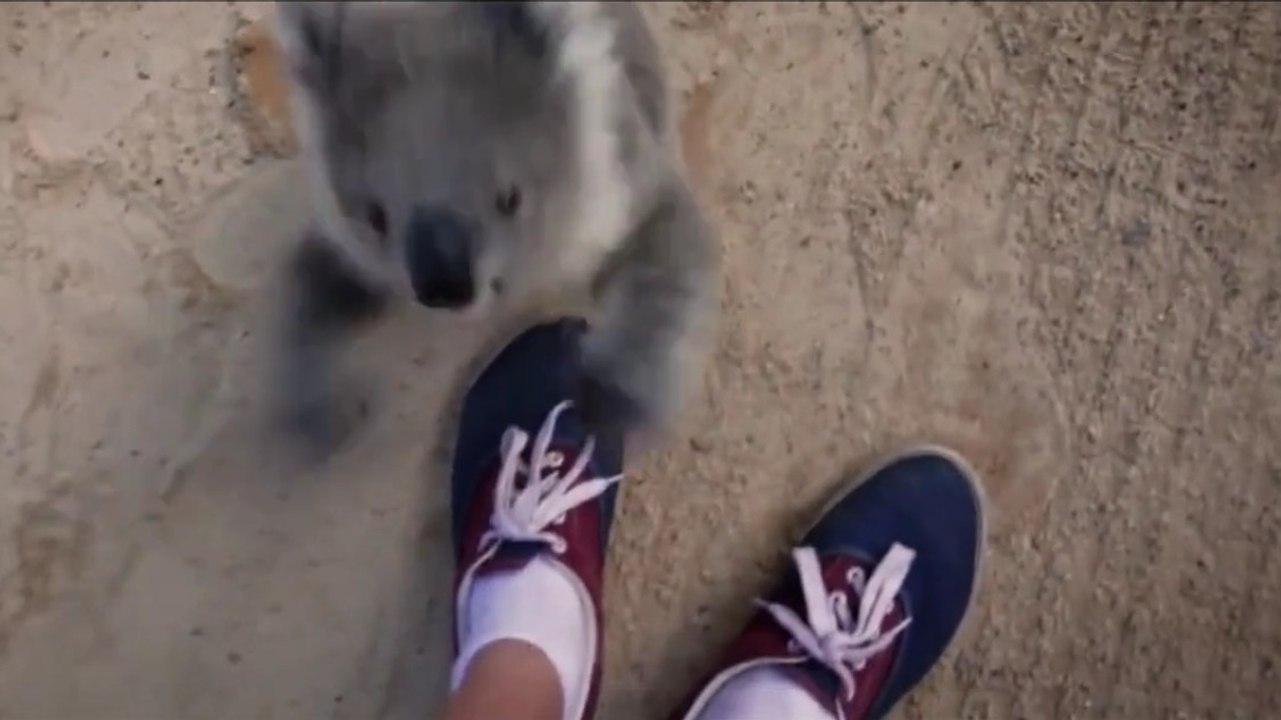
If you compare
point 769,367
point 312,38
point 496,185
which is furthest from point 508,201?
point 769,367

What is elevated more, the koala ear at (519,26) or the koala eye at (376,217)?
the koala ear at (519,26)

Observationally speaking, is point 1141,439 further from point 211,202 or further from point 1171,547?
point 211,202

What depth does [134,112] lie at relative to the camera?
1.46m

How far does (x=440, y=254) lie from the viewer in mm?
1061

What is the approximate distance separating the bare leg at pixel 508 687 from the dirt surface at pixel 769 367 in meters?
0.14

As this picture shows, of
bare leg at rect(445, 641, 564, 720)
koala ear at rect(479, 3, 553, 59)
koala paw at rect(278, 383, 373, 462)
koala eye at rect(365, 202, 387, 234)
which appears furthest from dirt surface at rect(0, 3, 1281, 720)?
koala ear at rect(479, 3, 553, 59)

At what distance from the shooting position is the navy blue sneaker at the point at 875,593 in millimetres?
1294

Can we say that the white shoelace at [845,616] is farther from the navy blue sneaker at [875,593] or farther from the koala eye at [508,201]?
the koala eye at [508,201]

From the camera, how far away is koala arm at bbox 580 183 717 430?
4.25 feet

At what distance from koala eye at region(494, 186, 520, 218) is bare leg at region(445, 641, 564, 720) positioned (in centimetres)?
34

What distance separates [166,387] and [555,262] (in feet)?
1.34

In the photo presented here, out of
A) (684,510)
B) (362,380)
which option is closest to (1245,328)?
(684,510)

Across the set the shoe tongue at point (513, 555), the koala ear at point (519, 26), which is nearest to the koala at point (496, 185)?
the koala ear at point (519, 26)

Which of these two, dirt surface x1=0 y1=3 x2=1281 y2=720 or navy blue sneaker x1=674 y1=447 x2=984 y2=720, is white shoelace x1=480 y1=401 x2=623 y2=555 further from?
navy blue sneaker x1=674 y1=447 x2=984 y2=720
